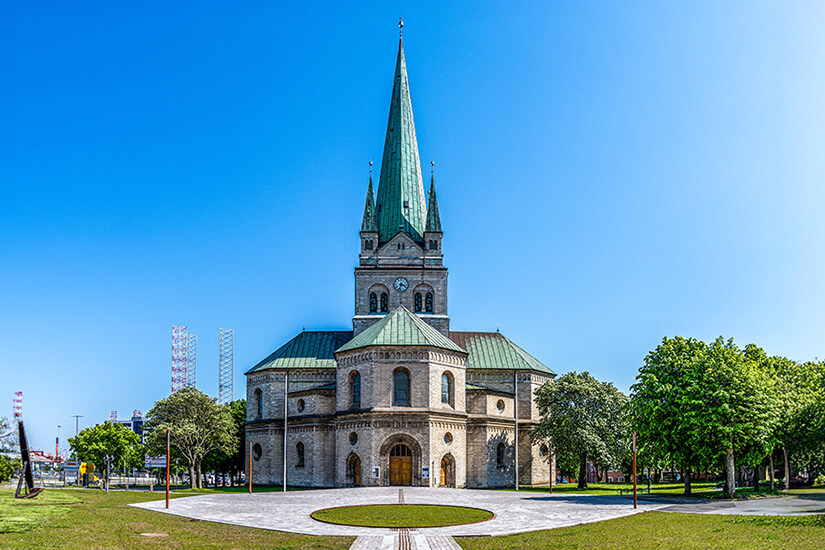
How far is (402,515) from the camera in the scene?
33.8 metres

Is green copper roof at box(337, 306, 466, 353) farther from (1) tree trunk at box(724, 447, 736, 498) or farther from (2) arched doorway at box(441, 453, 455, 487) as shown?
(1) tree trunk at box(724, 447, 736, 498)

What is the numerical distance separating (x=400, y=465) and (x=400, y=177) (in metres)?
32.8

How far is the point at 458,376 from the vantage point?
200 feet

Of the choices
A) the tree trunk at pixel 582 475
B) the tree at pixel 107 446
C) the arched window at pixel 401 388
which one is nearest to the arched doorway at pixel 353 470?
the arched window at pixel 401 388

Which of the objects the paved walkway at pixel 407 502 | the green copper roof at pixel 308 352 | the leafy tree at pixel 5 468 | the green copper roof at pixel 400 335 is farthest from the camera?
the leafy tree at pixel 5 468

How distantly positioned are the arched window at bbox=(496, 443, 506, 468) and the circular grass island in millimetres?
24984

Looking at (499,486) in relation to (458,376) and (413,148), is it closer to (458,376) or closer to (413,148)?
(458,376)

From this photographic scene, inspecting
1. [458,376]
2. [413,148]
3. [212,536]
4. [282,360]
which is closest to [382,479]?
[458,376]

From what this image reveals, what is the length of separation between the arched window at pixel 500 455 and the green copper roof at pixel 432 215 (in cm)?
2360

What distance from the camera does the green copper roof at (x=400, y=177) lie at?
247 ft

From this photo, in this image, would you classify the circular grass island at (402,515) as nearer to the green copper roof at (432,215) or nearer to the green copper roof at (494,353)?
the green copper roof at (494,353)

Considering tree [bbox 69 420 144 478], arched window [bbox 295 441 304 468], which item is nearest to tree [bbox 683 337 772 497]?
arched window [bbox 295 441 304 468]

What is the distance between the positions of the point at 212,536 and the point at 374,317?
4642 centimetres

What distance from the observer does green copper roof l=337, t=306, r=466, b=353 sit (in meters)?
58.7
